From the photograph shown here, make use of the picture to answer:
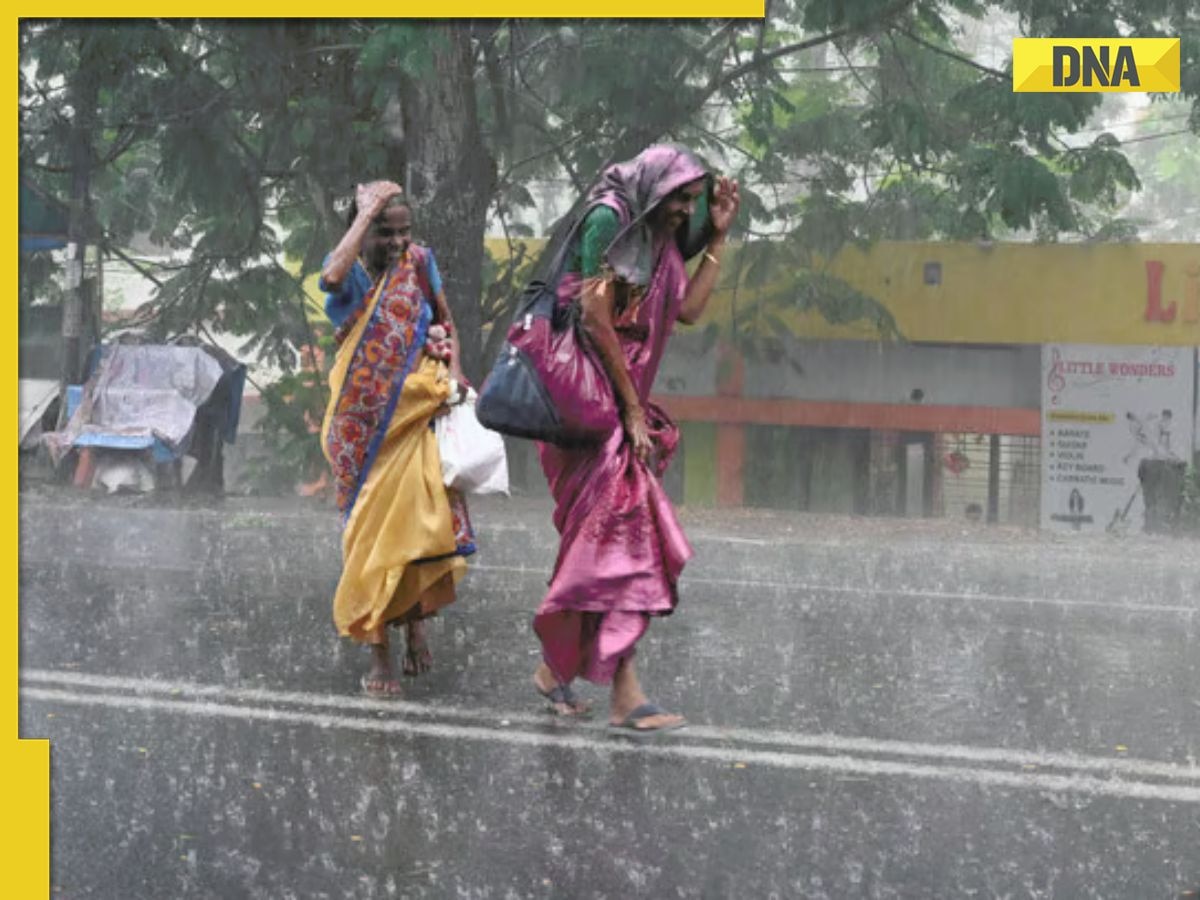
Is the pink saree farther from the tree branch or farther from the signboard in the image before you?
the signboard

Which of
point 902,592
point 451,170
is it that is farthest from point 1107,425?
point 902,592

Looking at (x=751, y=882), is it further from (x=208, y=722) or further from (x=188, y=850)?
(x=208, y=722)

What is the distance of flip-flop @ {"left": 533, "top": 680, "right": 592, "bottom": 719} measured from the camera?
5918mm

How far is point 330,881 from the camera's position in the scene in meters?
4.12

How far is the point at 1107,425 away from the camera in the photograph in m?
18.8

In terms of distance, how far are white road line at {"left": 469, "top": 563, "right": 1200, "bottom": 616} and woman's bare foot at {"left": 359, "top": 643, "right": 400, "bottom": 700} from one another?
11.2 ft

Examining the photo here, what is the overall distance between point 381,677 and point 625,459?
1.19m

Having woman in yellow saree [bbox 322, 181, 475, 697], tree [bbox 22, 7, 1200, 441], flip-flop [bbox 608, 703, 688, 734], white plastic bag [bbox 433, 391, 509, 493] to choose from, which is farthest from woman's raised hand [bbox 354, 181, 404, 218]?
tree [bbox 22, 7, 1200, 441]

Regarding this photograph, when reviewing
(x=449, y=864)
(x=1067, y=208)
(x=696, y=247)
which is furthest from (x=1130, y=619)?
(x=1067, y=208)

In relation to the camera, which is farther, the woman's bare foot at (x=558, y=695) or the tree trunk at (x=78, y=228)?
the tree trunk at (x=78, y=228)

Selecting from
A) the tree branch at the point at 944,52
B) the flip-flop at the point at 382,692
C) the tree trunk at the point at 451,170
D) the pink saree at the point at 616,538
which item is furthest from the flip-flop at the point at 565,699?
the tree branch at the point at 944,52

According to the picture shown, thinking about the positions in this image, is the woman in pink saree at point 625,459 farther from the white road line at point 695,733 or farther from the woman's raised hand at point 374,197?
the woman's raised hand at point 374,197

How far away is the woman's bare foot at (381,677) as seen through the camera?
6.26 m

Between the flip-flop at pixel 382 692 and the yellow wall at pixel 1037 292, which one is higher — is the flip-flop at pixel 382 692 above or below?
below
